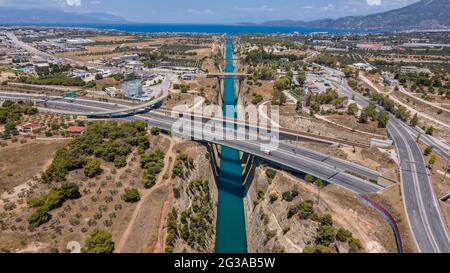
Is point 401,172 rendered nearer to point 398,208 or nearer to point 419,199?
point 419,199

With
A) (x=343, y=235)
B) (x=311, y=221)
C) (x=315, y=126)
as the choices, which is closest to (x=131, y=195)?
(x=311, y=221)

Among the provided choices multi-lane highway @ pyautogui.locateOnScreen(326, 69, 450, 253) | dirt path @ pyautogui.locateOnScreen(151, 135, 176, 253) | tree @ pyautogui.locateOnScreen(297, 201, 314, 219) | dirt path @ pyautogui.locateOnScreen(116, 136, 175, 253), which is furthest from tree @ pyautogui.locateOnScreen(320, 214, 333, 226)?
dirt path @ pyautogui.locateOnScreen(116, 136, 175, 253)

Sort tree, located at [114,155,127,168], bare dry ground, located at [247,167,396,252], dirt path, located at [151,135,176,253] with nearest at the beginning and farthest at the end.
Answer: dirt path, located at [151,135,176,253] → bare dry ground, located at [247,167,396,252] → tree, located at [114,155,127,168]

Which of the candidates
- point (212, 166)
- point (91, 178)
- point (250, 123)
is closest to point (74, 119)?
point (91, 178)

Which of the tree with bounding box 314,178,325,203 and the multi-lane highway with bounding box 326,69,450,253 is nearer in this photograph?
the multi-lane highway with bounding box 326,69,450,253

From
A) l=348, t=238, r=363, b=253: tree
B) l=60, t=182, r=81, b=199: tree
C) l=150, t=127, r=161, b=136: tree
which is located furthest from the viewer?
l=150, t=127, r=161, b=136: tree

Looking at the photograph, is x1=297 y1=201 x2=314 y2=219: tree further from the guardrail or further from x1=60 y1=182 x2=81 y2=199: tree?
x1=60 y1=182 x2=81 y2=199: tree

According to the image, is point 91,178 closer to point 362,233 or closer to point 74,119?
point 74,119
